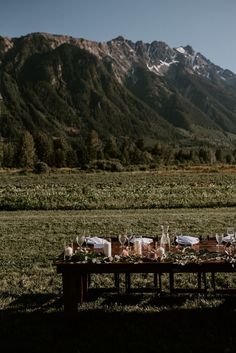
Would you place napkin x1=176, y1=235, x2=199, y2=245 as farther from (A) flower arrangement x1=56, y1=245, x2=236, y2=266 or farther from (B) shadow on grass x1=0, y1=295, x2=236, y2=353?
(B) shadow on grass x1=0, y1=295, x2=236, y2=353

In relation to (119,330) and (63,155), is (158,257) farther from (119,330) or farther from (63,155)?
(63,155)

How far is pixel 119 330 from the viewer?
810 cm

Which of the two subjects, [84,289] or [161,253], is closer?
[161,253]

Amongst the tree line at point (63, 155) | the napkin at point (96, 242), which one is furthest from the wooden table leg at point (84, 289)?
the tree line at point (63, 155)

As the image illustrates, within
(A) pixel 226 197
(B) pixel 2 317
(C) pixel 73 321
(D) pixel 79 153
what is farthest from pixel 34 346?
(D) pixel 79 153

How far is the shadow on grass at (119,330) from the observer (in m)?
7.41

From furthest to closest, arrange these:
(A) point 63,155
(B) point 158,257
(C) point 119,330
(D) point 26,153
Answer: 1. (A) point 63,155
2. (D) point 26,153
3. (B) point 158,257
4. (C) point 119,330

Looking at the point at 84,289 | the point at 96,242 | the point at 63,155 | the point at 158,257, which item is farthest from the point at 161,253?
the point at 63,155

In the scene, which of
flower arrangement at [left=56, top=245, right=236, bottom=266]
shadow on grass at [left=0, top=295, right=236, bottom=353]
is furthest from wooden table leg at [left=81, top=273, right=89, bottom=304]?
flower arrangement at [left=56, top=245, right=236, bottom=266]

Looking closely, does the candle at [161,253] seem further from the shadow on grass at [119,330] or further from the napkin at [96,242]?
the napkin at [96,242]

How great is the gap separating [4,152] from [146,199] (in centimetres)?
11057

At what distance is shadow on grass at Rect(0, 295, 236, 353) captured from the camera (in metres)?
7.41

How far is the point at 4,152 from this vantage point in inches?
5546

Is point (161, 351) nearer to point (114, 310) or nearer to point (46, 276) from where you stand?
point (114, 310)
